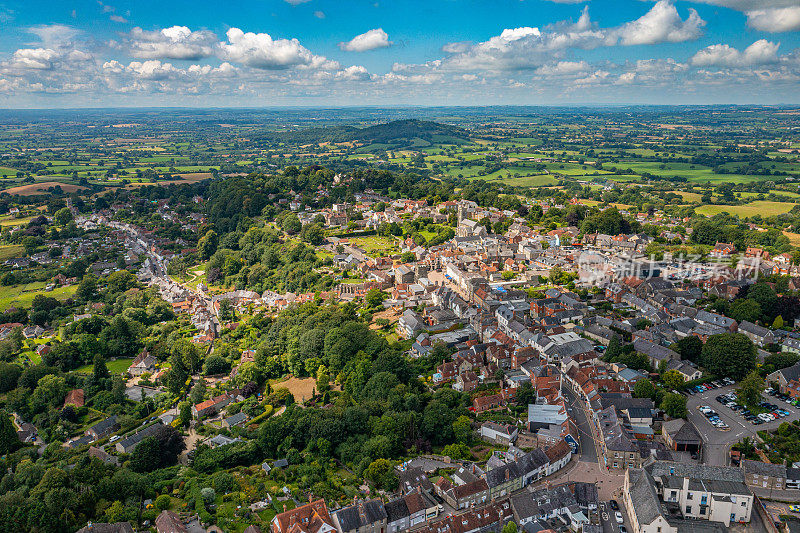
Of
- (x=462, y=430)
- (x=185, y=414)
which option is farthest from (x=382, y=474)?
(x=185, y=414)

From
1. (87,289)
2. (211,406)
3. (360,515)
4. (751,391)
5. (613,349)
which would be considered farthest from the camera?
(87,289)

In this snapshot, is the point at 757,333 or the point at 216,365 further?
the point at 216,365

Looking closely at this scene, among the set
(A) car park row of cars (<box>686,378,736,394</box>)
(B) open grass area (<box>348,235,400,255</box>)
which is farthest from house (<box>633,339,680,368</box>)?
(B) open grass area (<box>348,235,400,255</box>)

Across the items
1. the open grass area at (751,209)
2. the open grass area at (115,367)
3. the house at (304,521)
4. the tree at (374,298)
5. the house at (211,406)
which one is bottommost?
the open grass area at (115,367)

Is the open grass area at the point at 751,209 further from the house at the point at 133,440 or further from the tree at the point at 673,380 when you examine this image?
the house at the point at 133,440

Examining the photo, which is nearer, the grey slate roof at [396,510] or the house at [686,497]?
the house at [686,497]

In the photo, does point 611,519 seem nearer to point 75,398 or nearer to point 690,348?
point 690,348

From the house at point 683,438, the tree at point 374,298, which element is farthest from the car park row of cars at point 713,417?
the tree at point 374,298
